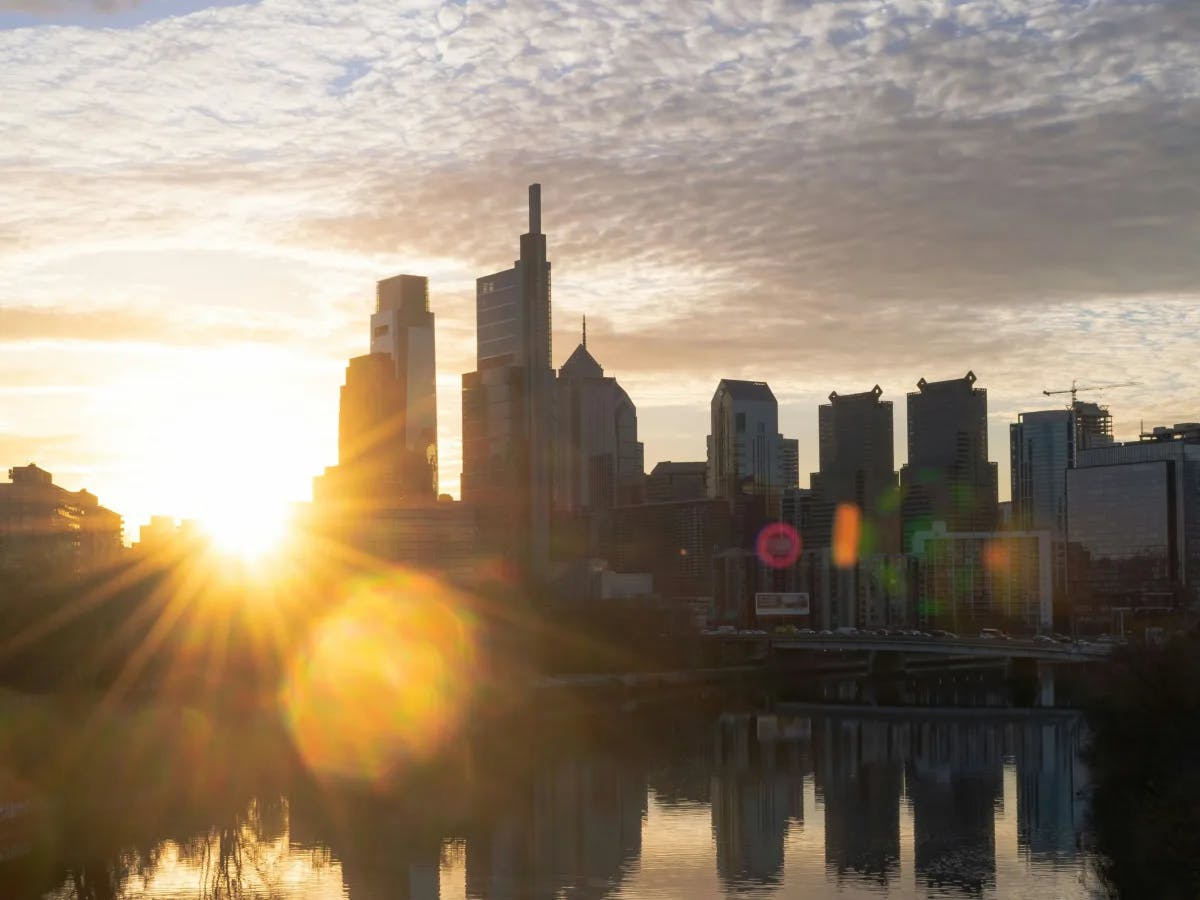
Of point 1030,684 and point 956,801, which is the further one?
point 1030,684

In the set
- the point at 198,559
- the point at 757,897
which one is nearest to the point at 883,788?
the point at 757,897

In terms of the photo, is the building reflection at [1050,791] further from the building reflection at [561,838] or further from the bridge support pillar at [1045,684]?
the bridge support pillar at [1045,684]

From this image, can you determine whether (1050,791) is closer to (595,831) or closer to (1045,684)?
(595,831)

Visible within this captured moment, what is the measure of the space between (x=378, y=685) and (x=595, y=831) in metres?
40.5

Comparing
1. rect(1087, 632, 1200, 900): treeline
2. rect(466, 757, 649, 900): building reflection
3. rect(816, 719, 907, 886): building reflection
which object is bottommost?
rect(816, 719, 907, 886): building reflection

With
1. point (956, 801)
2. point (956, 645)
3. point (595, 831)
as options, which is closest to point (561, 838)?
point (595, 831)

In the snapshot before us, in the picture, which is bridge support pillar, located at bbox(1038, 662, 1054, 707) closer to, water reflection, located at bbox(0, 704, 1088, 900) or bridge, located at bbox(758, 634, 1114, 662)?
bridge, located at bbox(758, 634, 1114, 662)

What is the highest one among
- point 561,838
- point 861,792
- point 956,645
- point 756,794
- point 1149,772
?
point 956,645

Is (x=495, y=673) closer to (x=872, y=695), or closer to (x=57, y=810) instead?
(x=872, y=695)

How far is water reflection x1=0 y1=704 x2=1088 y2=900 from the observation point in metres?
52.0

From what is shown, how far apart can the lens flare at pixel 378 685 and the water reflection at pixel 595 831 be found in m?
3.39

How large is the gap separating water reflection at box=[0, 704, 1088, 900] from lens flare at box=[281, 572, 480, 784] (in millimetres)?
3393

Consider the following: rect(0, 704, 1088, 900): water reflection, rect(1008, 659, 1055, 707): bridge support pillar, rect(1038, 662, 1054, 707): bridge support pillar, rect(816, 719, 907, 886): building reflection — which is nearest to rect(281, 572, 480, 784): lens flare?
rect(0, 704, 1088, 900): water reflection

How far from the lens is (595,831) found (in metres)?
62.2
